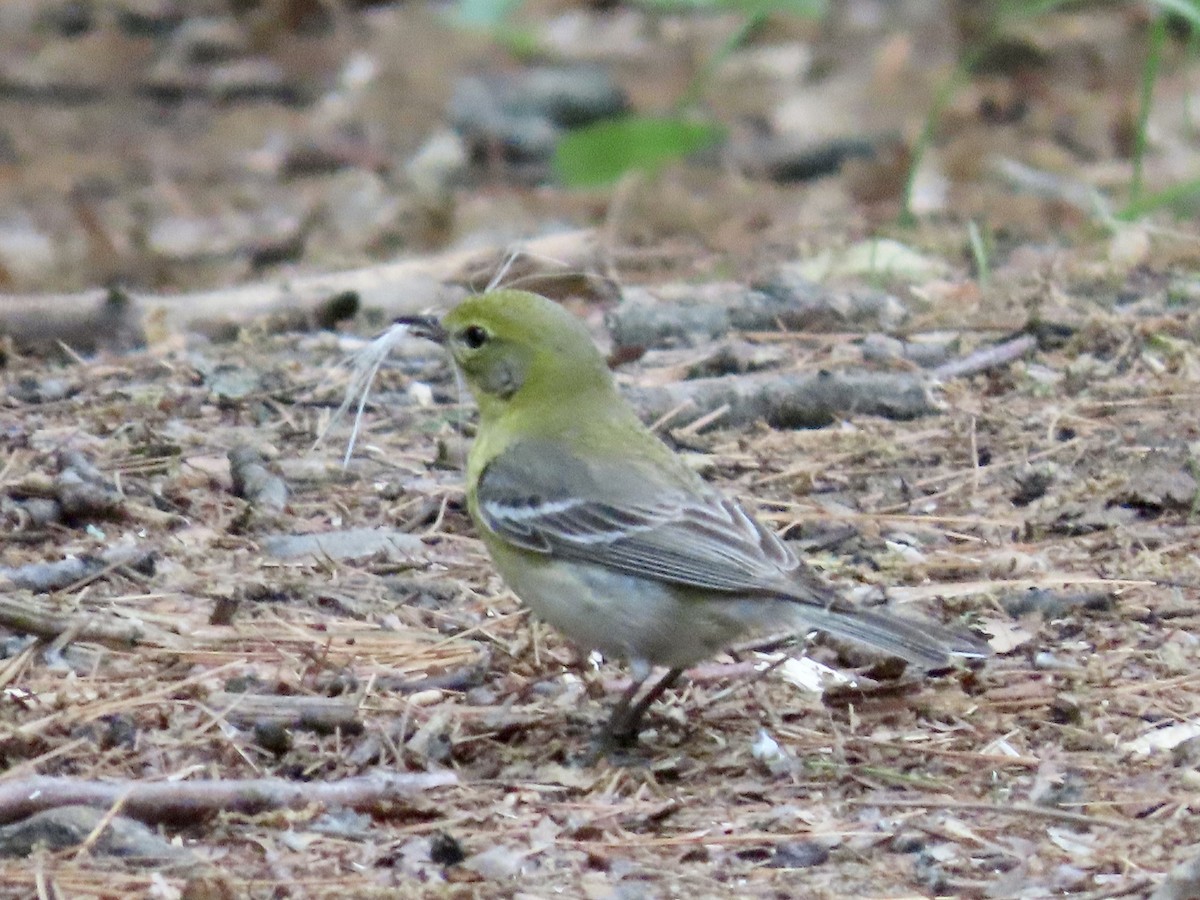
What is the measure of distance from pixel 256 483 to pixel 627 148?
518 centimetres

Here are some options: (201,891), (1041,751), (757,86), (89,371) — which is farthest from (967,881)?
(757,86)

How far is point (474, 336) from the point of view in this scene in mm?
5141

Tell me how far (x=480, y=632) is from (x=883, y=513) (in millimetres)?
1442

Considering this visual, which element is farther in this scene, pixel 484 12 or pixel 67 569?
pixel 484 12

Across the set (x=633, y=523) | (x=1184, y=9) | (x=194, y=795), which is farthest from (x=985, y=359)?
(x=194, y=795)

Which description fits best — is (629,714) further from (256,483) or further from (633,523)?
(256,483)

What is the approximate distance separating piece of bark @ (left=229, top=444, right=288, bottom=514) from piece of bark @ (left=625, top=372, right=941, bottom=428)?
51.5 inches

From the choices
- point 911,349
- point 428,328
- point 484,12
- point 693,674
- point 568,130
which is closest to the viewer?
point 693,674

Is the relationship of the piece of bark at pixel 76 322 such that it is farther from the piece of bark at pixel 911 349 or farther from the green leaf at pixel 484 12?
the green leaf at pixel 484 12

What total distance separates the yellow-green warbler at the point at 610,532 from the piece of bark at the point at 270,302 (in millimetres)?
2274

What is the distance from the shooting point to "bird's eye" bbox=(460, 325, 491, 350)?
5123mm

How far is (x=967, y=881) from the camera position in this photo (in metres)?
3.57

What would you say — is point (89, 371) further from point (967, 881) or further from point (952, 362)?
point (967, 881)

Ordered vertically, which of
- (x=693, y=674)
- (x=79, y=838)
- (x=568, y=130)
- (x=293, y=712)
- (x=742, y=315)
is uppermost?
(x=79, y=838)
